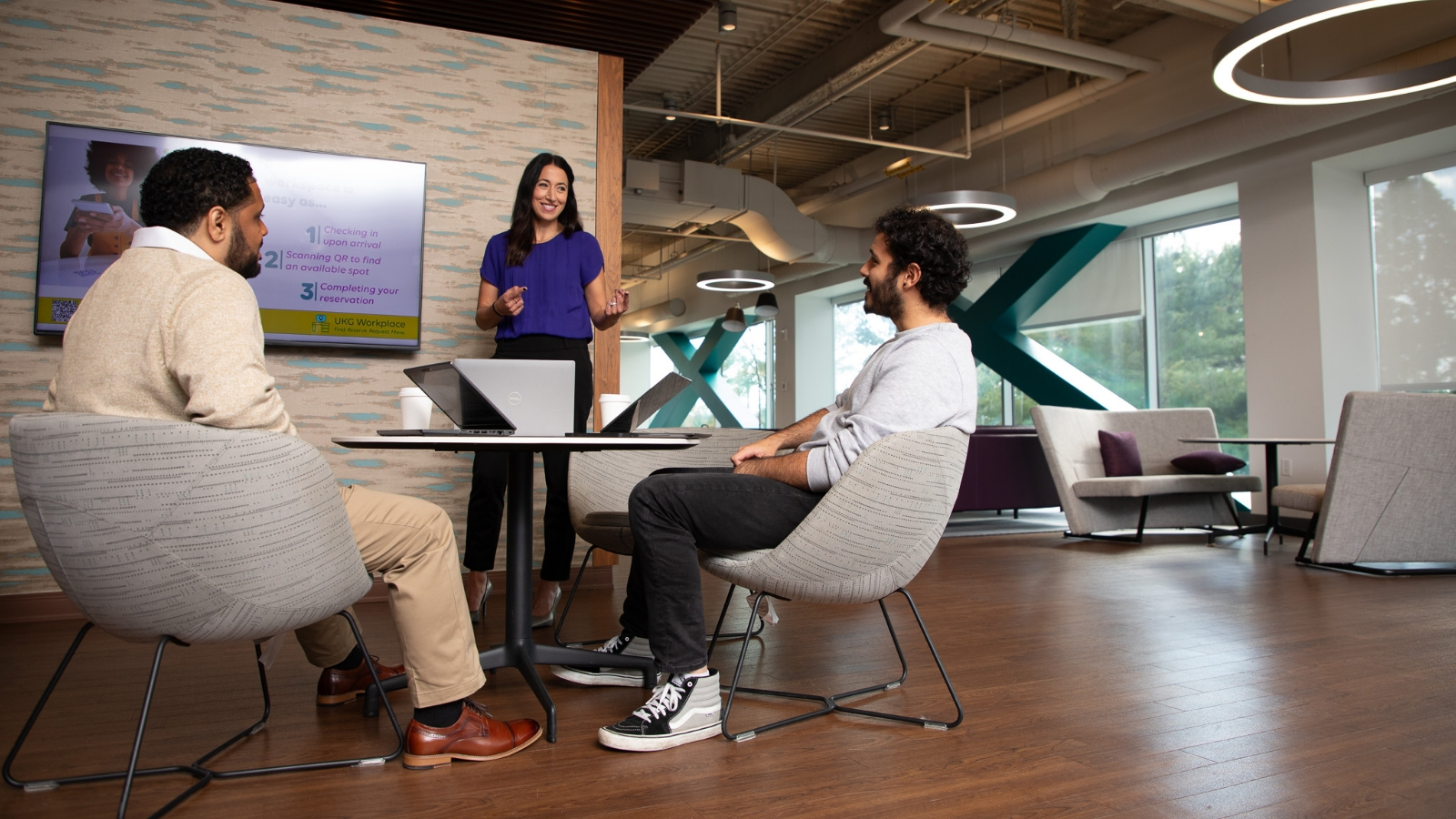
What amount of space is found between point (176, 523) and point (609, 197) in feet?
9.95

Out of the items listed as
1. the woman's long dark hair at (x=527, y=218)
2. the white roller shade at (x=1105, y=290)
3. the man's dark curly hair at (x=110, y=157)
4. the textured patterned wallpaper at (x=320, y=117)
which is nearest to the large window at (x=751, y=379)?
the white roller shade at (x=1105, y=290)

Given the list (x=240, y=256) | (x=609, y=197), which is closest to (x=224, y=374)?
(x=240, y=256)

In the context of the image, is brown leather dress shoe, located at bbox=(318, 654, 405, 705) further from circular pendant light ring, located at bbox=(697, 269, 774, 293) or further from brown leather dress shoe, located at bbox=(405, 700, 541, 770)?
circular pendant light ring, located at bbox=(697, 269, 774, 293)

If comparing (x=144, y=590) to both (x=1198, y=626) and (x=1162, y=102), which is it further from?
(x=1162, y=102)

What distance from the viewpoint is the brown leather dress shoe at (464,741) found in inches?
68.1

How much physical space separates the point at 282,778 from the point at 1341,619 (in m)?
3.48

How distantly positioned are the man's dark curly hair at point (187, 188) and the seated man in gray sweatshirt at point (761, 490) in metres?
0.97

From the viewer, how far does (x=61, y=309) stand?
3.31 meters

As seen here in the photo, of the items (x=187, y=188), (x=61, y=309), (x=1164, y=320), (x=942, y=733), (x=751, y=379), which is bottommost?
(x=942, y=733)

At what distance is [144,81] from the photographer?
3.48 metres

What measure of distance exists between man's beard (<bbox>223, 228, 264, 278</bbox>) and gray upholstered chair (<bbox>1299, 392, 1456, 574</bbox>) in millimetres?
4620

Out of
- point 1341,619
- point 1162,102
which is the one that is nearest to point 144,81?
point 1341,619

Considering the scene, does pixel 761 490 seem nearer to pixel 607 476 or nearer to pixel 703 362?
pixel 607 476

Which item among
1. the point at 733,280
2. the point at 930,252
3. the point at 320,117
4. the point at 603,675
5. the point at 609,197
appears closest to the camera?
the point at 930,252
